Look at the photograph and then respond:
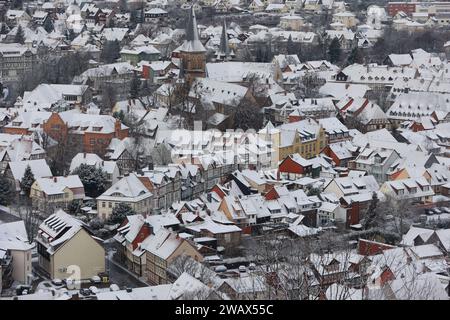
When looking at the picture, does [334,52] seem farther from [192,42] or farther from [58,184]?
[58,184]

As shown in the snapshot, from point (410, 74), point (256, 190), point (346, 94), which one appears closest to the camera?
point (256, 190)

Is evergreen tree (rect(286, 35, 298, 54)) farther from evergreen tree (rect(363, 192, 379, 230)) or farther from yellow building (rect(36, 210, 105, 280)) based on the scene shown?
yellow building (rect(36, 210, 105, 280))

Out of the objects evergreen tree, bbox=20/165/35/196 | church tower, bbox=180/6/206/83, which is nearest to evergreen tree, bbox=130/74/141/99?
church tower, bbox=180/6/206/83

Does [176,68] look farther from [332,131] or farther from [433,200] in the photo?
[433,200]

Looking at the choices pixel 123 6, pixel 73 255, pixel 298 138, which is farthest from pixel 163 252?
pixel 123 6

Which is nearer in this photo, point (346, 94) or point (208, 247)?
point (208, 247)

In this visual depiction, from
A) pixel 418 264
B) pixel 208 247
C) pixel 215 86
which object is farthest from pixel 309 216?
pixel 215 86
